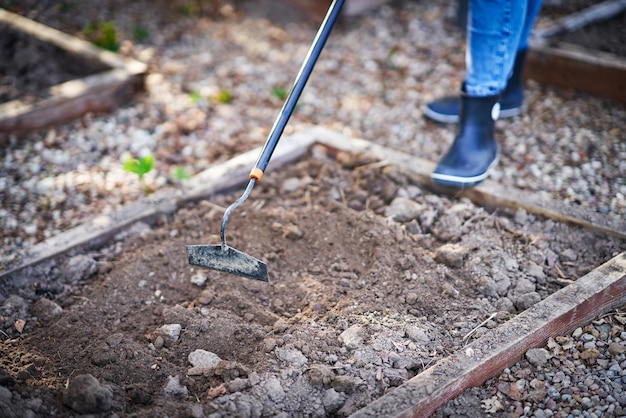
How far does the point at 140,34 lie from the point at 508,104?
2512 millimetres

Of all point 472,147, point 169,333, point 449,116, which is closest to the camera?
point 169,333

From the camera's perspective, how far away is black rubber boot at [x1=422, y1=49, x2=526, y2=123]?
12.3 feet

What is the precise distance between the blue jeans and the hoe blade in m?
1.30

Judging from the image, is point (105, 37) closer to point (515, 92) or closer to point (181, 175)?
point (181, 175)

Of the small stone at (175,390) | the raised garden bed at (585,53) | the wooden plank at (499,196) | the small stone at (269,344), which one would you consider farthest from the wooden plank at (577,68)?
the small stone at (175,390)

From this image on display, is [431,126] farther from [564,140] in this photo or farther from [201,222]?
[201,222]

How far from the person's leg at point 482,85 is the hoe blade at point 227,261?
98cm

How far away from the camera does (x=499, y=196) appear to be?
2865mm

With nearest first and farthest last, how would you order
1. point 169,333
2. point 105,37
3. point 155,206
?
point 169,333 < point 155,206 < point 105,37

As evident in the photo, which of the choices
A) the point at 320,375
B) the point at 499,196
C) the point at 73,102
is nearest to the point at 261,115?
the point at 73,102

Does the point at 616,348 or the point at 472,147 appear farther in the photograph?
the point at 472,147

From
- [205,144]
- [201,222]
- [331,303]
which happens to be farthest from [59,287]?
[205,144]

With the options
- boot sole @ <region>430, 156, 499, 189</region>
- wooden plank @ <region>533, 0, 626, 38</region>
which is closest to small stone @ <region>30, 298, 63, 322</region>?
boot sole @ <region>430, 156, 499, 189</region>

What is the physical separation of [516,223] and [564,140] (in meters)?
1.00
